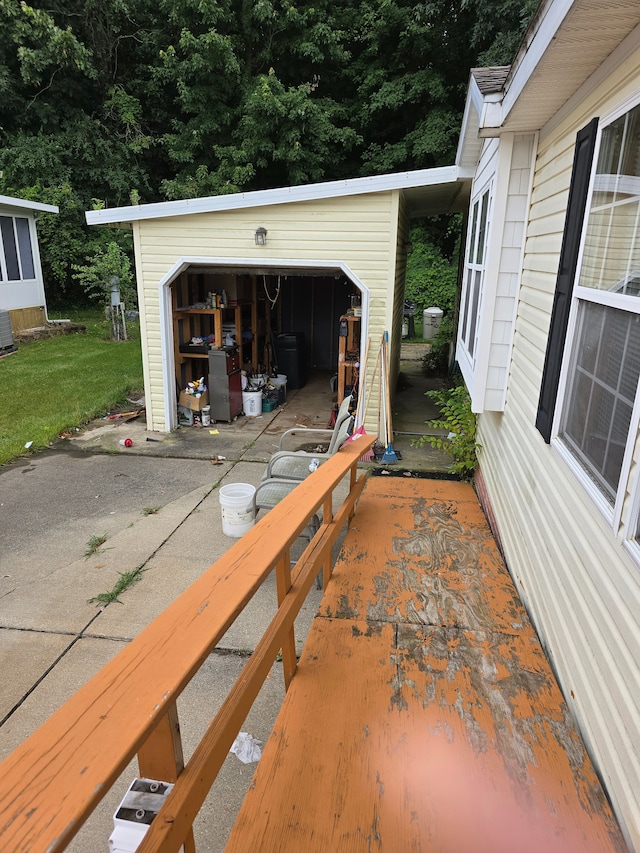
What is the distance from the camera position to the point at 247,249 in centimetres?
706

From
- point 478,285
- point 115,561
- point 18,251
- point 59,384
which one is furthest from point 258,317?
point 18,251

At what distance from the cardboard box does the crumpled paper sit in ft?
19.1

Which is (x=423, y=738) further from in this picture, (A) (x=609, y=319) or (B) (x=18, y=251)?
(B) (x=18, y=251)

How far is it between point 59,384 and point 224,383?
12.2ft

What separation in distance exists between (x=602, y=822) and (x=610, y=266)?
73.0 inches

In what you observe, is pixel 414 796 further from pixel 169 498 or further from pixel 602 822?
pixel 169 498

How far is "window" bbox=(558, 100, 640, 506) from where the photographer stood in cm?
180

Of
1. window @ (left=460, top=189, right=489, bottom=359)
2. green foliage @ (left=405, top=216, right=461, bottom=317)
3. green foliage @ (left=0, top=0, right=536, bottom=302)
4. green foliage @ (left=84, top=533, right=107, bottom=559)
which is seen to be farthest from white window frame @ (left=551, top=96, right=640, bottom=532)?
green foliage @ (left=0, top=0, right=536, bottom=302)

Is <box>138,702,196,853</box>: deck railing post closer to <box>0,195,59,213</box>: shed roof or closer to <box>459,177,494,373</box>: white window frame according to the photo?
<box>459,177,494,373</box>: white window frame

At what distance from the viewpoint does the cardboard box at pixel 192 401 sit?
809cm

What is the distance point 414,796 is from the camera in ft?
5.84

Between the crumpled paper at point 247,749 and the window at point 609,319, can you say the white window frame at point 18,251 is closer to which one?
the crumpled paper at point 247,749

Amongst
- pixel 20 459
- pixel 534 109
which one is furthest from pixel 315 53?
pixel 534 109

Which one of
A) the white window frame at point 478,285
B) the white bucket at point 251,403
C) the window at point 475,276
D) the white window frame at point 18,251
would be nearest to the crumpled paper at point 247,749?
the white window frame at point 478,285
